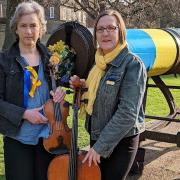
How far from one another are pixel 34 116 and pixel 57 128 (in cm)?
18

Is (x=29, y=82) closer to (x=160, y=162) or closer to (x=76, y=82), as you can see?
(x=76, y=82)

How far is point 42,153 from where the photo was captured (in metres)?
3.15

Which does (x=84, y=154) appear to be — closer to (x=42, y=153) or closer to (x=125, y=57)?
(x=42, y=153)

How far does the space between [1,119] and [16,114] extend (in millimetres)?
154

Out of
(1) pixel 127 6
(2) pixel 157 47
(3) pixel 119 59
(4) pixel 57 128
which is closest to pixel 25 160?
(4) pixel 57 128

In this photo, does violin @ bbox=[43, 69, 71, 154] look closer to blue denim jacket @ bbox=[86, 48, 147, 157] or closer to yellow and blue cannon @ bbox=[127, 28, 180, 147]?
blue denim jacket @ bbox=[86, 48, 147, 157]

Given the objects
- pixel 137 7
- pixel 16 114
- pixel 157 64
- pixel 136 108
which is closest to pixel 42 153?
pixel 16 114

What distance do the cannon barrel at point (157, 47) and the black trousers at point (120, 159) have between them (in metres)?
1.34

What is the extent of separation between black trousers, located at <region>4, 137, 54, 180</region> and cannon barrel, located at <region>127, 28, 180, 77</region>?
56.7 inches

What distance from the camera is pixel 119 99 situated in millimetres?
2812

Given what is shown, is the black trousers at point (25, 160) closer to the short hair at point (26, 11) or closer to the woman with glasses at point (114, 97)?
the woman with glasses at point (114, 97)

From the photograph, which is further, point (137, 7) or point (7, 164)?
point (137, 7)

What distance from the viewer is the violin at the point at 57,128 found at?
9.77 feet

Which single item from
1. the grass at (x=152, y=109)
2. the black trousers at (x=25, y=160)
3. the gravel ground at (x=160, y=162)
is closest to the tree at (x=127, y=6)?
the grass at (x=152, y=109)
